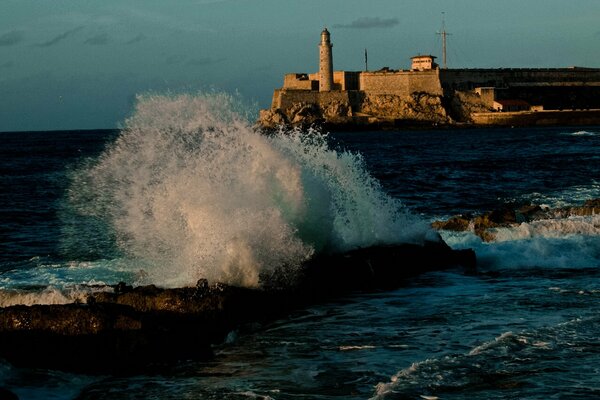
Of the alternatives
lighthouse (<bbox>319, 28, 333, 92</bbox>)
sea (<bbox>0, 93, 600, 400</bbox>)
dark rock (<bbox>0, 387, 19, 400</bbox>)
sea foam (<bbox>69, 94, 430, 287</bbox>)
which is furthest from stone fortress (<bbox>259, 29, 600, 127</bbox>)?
dark rock (<bbox>0, 387, 19, 400</bbox>)

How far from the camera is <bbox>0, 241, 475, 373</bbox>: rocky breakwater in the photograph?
286 inches

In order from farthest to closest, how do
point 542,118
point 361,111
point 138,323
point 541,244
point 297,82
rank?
point 297,82 → point 361,111 → point 542,118 → point 541,244 → point 138,323

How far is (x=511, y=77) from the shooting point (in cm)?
9512

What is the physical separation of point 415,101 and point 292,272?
80.0 metres

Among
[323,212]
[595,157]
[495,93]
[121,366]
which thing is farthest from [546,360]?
[495,93]

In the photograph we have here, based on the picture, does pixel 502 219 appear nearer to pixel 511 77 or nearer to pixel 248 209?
pixel 248 209

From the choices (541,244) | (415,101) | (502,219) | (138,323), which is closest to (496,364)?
(138,323)

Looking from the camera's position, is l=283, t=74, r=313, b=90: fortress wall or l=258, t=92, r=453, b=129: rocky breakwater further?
l=283, t=74, r=313, b=90: fortress wall

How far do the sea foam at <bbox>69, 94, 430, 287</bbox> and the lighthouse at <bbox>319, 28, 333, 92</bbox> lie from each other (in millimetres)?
72187

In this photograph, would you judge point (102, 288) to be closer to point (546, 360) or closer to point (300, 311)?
point (300, 311)

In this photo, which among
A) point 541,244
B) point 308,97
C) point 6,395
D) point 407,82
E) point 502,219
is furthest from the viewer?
point 407,82

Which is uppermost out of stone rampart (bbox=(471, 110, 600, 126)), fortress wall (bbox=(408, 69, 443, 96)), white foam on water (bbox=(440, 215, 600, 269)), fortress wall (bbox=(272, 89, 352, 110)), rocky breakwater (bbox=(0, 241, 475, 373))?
fortress wall (bbox=(408, 69, 443, 96))

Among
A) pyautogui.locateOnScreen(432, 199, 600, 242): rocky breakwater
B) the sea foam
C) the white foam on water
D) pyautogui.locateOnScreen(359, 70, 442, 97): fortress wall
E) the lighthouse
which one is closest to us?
the sea foam

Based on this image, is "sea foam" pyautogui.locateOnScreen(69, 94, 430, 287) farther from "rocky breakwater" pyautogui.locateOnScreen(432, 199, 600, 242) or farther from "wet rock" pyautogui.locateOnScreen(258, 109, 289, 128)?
"wet rock" pyautogui.locateOnScreen(258, 109, 289, 128)
